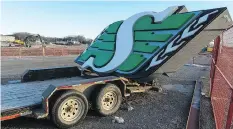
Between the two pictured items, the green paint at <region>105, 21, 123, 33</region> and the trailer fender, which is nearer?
the trailer fender

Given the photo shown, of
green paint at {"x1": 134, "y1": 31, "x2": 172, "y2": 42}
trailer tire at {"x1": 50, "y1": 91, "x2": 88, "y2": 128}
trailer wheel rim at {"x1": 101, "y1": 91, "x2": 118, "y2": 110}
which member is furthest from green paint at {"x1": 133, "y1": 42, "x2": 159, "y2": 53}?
trailer tire at {"x1": 50, "y1": 91, "x2": 88, "y2": 128}

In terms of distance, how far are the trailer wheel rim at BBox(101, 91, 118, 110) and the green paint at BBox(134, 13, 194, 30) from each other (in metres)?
2.70

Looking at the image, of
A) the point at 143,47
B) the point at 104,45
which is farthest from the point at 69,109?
the point at 104,45

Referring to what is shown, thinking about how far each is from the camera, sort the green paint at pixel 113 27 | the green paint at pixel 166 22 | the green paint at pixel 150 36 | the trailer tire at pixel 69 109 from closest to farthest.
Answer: the trailer tire at pixel 69 109 < the green paint at pixel 166 22 < the green paint at pixel 150 36 < the green paint at pixel 113 27

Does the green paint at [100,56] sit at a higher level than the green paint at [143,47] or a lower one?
lower

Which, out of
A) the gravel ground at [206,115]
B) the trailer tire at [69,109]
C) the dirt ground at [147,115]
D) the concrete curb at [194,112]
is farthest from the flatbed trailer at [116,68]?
the gravel ground at [206,115]

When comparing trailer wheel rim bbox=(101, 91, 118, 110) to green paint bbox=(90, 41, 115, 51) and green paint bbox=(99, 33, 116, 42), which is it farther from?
green paint bbox=(99, 33, 116, 42)

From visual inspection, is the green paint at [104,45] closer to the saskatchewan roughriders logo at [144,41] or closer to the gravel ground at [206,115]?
the saskatchewan roughriders logo at [144,41]

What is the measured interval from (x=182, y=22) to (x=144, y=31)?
1.41 m

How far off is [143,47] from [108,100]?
243 centimetres

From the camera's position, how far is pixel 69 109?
4.90 meters

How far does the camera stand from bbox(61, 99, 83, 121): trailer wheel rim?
4840mm

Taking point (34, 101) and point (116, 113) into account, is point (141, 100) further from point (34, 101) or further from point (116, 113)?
point (34, 101)

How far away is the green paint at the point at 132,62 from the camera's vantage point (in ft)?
23.7
